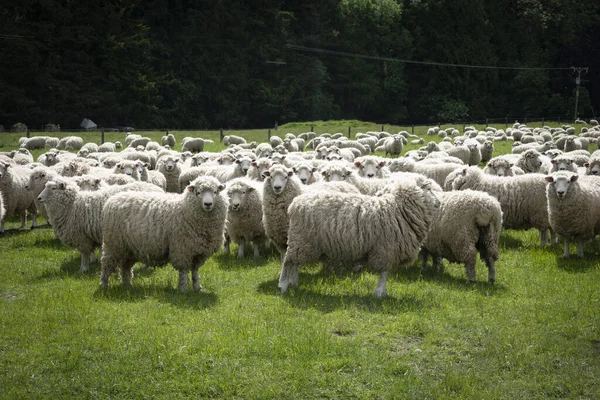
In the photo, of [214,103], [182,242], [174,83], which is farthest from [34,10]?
[182,242]

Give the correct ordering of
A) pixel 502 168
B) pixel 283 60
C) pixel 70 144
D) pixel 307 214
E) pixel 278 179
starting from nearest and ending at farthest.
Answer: pixel 307 214, pixel 278 179, pixel 502 168, pixel 70 144, pixel 283 60

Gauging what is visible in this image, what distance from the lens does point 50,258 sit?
11.6 meters

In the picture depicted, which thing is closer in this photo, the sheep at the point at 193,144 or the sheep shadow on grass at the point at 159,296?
the sheep shadow on grass at the point at 159,296

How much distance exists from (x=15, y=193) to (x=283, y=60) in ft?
173

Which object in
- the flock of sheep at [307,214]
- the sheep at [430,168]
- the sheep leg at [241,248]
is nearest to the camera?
the flock of sheep at [307,214]

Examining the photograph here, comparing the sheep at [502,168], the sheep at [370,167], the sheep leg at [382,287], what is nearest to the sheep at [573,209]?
the sheep at [502,168]

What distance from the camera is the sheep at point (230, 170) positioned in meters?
14.8

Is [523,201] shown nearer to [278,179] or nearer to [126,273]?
[278,179]

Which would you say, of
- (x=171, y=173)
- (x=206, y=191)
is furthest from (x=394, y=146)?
(x=206, y=191)

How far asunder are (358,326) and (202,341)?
6.18 ft

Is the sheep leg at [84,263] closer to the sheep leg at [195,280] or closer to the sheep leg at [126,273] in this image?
the sheep leg at [126,273]

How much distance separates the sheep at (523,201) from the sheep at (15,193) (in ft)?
33.2

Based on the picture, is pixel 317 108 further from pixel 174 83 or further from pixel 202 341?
pixel 202 341

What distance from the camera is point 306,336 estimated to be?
23.4 feet
